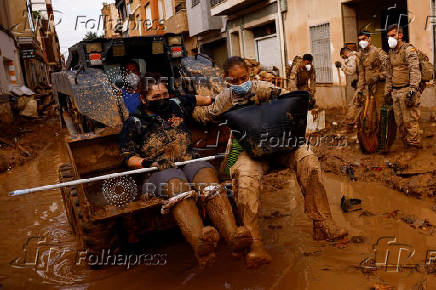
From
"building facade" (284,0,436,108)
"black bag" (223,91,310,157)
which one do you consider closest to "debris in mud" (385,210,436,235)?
"black bag" (223,91,310,157)

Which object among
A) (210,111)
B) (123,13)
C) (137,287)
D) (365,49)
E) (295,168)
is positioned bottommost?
(137,287)

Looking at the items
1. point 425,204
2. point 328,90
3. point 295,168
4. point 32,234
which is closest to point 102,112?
point 32,234

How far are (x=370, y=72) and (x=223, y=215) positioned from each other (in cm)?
493

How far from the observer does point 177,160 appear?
371 cm

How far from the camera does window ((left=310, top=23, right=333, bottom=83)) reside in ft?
37.6

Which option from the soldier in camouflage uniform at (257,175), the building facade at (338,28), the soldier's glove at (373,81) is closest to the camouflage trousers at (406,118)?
the soldier's glove at (373,81)

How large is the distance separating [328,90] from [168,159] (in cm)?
862

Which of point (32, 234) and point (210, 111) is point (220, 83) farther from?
point (32, 234)

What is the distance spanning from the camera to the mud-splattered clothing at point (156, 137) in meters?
3.63

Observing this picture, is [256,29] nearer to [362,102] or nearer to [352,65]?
[352,65]

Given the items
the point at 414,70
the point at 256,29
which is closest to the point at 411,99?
the point at 414,70

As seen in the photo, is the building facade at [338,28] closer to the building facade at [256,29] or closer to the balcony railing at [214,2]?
the building facade at [256,29]

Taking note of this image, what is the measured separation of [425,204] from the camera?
4.72 meters

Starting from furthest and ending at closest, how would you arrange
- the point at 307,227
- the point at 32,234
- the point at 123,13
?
the point at 123,13, the point at 32,234, the point at 307,227
